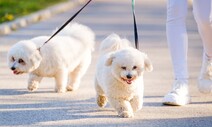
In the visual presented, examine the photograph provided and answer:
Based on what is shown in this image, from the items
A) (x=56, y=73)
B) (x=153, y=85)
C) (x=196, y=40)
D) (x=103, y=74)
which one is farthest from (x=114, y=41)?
(x=196, y=40)

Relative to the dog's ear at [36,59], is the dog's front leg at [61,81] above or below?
below

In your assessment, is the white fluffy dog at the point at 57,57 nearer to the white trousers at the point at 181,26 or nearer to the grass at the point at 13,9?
the white trousers at the point at 181,26

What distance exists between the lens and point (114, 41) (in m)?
6.73

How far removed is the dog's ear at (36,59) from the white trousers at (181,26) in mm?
1386

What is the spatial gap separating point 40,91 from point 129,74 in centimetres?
227

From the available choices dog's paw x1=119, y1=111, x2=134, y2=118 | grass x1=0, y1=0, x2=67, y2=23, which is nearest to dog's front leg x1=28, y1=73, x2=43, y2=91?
dog's paw x1=119, y1=111, x2=134, y2=118

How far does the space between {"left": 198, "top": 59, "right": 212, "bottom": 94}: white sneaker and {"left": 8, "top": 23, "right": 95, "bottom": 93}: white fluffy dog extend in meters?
1.48

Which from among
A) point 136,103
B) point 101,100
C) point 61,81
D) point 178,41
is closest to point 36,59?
point 61,81

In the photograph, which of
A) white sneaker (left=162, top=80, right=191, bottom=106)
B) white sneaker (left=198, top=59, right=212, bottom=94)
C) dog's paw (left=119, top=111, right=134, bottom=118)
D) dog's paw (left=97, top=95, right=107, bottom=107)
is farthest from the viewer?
white sneaker (left=198, top=59, right=212, bottom=94)

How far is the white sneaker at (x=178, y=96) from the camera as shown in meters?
7.04

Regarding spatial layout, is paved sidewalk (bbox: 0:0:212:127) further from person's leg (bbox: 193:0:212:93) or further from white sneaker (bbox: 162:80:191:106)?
person's leg (bbox: 193:0:212:93)

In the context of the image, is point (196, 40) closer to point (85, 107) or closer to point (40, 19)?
point (40, 19)

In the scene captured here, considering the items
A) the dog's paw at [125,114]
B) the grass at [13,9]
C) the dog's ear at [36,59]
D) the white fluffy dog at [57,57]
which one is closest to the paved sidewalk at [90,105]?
the dog's paw at [125,114]

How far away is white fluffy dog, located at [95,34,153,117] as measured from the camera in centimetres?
607
